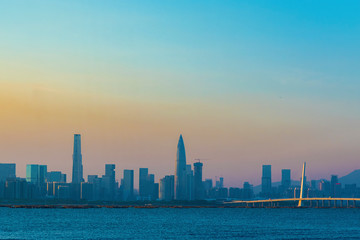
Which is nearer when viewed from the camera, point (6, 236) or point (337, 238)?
point (6, 236)

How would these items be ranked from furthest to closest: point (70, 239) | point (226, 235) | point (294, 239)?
point (226, 235), point (294, 239), point (70, 239)

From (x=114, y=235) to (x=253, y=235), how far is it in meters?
31.1

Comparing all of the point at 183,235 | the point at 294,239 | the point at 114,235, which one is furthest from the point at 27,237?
the point at 294,239

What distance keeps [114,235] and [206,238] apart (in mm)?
19118

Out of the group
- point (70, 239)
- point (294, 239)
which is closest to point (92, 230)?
point (70, 239)

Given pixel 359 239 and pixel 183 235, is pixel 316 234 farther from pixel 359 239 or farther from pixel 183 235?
pixel 183 235

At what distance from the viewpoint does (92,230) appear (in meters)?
139

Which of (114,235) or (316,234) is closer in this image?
(114,235)

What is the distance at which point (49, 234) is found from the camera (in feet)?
411

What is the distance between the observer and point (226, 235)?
433 ft

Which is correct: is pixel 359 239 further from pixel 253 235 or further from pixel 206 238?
pixel 206 238

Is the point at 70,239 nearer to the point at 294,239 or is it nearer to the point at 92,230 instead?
the point at 92,230

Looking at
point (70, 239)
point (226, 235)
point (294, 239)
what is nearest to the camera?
point (70, 239)

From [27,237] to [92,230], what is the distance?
81.9 ft
